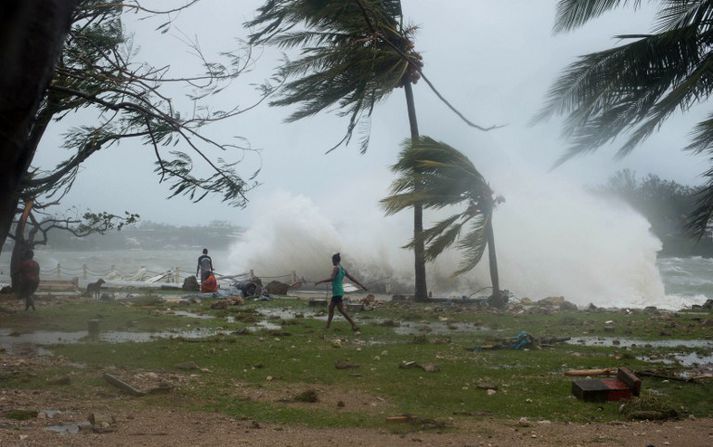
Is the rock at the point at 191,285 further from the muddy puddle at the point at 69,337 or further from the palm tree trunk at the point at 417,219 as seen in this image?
the muddy puddle at the point at 69,337

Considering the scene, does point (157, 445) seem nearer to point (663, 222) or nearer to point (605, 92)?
point (605, 92)

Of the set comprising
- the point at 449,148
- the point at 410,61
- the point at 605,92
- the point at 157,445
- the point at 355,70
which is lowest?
the point at 157,445

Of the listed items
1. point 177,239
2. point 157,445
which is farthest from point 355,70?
point 177,239

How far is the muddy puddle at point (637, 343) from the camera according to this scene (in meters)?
11.0

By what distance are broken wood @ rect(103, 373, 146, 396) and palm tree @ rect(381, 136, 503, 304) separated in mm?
11250

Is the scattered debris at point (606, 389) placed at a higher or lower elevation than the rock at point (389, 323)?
lower

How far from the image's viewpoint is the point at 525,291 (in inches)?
1200

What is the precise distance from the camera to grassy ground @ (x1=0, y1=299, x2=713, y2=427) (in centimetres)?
672

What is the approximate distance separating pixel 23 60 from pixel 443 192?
646 inches

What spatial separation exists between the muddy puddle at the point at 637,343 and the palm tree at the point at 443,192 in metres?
5.95

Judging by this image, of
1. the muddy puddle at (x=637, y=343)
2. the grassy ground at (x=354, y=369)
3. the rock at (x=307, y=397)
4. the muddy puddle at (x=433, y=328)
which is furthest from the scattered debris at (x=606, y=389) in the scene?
the muddy puddle at (x=433, y=328)

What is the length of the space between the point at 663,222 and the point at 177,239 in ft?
237

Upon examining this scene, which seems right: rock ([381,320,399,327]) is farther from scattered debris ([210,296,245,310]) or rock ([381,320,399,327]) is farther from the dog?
the dog

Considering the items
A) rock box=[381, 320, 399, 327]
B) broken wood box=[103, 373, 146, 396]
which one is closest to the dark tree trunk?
rock box=[381, 320, 399, 327]
